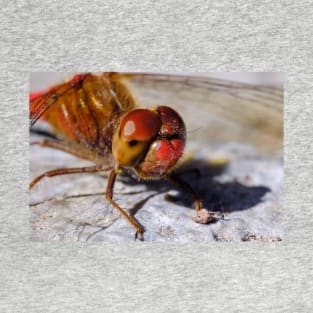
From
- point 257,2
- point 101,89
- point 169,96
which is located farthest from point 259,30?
point 101,89

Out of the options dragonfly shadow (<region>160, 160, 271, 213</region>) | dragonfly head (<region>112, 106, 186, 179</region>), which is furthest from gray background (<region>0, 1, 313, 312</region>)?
dragonfly head (<region>112, 106, 186, 179</region>)

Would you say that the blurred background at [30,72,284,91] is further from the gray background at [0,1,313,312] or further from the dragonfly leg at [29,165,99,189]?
the dragonfly leg at [29,165,99,189]

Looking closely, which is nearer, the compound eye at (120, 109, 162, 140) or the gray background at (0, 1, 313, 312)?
the compound eye at (120, 109, 162, 140)

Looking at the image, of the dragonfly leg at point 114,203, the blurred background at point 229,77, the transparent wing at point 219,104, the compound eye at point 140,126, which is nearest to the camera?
the compound eye at point 140,126

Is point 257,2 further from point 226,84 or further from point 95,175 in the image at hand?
point 95,175

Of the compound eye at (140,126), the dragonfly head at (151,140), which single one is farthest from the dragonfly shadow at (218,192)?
the compound eye at (140,126)

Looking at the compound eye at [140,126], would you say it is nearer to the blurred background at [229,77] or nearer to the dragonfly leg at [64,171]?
the dragonfly leg at [64,171]
